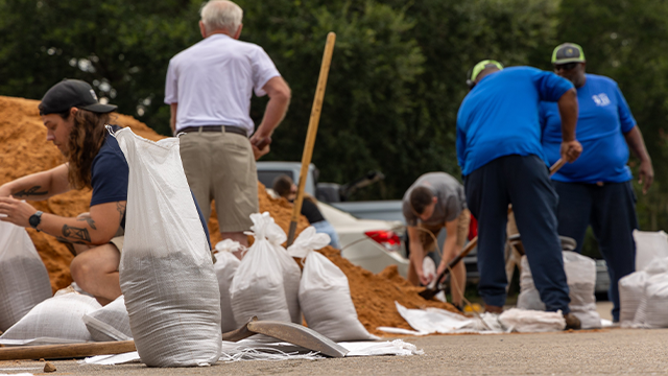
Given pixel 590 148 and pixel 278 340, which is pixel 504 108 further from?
pixel 278 340

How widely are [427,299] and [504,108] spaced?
2.03 metres

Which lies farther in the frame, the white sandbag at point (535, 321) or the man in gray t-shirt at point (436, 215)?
the man in gray t-shirt at point (436, 215)

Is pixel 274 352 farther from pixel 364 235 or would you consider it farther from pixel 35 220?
pixel 364 235

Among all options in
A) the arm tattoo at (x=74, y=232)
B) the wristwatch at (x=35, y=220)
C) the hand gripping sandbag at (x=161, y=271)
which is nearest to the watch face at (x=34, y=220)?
the wristwatch at (x=35, y=220)

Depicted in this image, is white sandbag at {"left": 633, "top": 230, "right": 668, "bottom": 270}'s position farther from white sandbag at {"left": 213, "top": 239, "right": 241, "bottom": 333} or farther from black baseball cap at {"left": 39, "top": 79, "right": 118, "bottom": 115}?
black baseball cap at {"left": 39, "top": 79, "right": 118, "bottom": 115}

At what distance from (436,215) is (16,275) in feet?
13.6

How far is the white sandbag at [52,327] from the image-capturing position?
3.58m

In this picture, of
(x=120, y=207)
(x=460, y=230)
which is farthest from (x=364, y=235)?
(x=120, y=207)

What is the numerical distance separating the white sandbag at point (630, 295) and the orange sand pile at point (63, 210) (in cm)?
131

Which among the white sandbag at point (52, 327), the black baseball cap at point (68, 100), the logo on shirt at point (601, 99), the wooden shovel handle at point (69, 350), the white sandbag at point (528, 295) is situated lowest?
the white sandbag at point (528, 295)

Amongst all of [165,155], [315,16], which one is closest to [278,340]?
[165,155]

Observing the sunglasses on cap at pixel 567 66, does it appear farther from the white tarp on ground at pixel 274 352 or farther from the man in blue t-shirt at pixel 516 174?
the white tarp on ground at pixel 274 352

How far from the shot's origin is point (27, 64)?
14180 mm

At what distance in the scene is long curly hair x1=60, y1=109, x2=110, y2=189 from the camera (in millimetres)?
3621
